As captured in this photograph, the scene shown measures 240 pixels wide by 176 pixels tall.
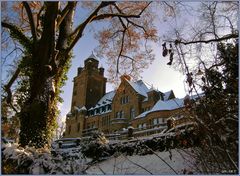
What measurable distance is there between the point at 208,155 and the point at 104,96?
38643mm

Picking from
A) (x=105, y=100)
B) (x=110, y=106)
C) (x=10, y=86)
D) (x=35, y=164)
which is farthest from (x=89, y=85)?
(x=35, y=164)

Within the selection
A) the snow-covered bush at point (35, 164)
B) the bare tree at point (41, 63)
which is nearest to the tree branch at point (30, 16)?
the bare tree at point (41, 63)

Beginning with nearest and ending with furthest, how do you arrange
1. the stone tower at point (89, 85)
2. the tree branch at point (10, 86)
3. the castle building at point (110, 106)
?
1. the tree branch at point (10, 86)
2. the castle building at point (110, 106)
3. the stone tower at point (89, 85)

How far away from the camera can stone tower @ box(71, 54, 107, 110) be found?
41062 mm

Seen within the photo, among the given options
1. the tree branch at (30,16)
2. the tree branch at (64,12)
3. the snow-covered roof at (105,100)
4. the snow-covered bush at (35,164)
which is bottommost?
the snow-covered bush at (35,164)

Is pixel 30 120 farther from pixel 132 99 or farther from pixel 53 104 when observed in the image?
pixel 132 99

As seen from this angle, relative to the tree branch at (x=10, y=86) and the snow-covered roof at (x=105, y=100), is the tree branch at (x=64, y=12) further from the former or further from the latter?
the snow-covered roof at (x=105, y=100)

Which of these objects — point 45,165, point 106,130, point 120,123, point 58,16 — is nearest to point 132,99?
point 120,123

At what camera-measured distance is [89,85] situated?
137ft

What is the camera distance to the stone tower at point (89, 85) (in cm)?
4106

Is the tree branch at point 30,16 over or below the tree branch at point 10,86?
over

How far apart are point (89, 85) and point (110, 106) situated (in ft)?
18.7

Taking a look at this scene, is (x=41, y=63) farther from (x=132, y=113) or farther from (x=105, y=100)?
(x=105, y=100)

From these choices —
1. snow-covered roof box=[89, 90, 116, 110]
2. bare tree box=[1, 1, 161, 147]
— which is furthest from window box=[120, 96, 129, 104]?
bare tree box=[1, 1, 161, 147]
